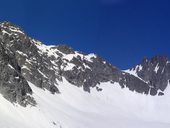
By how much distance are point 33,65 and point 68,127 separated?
153 feet

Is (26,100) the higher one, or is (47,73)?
(47,73)

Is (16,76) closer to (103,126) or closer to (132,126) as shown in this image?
(103,126)

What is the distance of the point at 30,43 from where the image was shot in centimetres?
17738

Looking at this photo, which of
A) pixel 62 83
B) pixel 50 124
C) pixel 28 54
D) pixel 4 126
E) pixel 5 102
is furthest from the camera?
pixel 62 83

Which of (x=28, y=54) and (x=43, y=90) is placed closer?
(x=43, y=90)

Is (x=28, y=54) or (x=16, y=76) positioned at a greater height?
(x=28, y=54)

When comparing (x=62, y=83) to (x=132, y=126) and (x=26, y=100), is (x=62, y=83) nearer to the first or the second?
(x=132, y=126)

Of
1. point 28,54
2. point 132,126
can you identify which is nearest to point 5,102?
point 28,54

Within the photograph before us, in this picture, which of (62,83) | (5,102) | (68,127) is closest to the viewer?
→ (5,102)

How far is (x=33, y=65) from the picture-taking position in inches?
6486

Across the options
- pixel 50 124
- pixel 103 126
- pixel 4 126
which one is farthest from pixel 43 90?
pixel 4 126

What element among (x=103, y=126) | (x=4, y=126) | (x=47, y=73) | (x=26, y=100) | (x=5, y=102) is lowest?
(x=4, y=126)

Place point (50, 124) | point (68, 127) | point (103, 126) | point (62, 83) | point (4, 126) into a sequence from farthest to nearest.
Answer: point (62, 83), point (103, 126), point (68, 127), point (50, 124), point (4, 126)

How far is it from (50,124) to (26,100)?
8.48 meters
